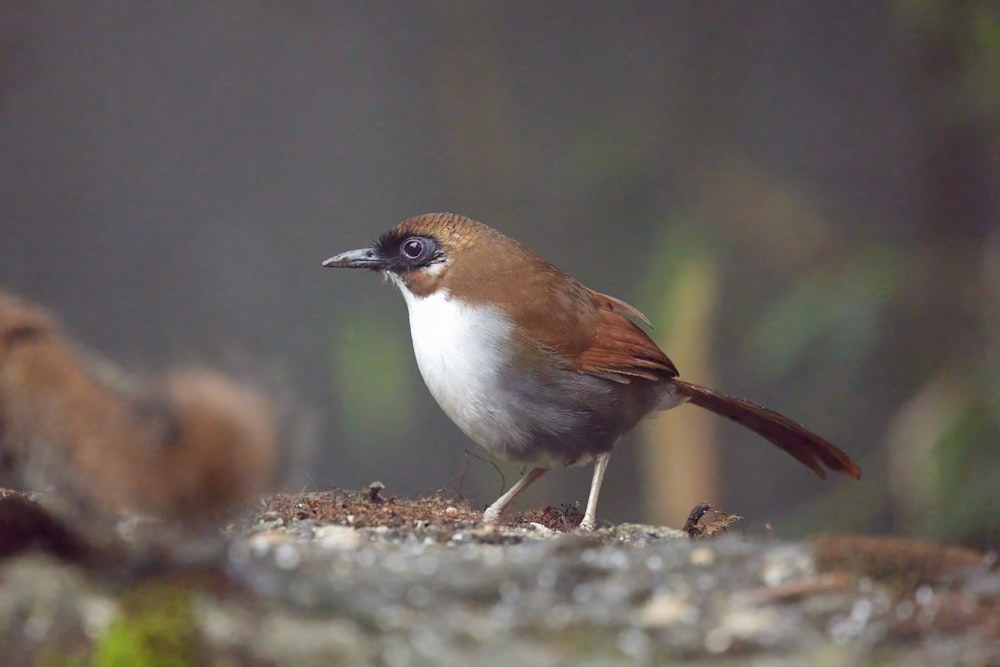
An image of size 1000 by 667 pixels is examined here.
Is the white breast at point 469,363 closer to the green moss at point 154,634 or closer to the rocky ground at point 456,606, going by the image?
the rocky ground at point 456,606

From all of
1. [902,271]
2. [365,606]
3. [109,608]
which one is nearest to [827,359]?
[902,271]

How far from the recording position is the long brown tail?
3.13 metres

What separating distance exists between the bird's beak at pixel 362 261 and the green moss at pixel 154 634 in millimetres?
1551

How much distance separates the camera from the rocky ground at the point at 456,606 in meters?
1.55

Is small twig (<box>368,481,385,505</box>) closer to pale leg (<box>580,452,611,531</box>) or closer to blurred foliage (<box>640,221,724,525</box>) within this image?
pale leg (<box>580,452,611,531</box>)

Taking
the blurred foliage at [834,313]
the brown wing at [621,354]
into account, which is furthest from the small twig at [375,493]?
the blurred foliage at [834,313]

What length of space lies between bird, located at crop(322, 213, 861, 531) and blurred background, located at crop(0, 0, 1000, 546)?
69 cm

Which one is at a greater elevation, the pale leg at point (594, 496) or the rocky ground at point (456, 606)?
the pale leg at point (594, 496)

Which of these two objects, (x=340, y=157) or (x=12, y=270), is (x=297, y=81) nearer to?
(x=340, y=157)

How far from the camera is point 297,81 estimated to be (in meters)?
3.60

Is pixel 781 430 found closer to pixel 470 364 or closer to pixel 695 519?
pixel 695 519

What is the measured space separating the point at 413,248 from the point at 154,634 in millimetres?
1607

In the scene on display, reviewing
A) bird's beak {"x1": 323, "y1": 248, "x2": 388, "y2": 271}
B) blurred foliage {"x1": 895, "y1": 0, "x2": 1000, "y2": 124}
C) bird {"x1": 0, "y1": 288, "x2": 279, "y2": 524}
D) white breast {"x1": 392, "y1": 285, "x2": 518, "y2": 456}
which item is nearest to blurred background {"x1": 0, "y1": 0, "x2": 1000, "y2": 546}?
blurred foliage {"x1": 895, "y1": 0, "x2": 1000, "y2": 124}

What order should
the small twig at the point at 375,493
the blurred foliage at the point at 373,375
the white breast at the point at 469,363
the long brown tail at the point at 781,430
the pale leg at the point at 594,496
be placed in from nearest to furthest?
the small twig at the point at 375,493 → the white breast at the point at 469,363 → the pale leg at the point at 594,496 → the long brown tail at the point at 781,430 → the blurred foliage at the point at 373,375
